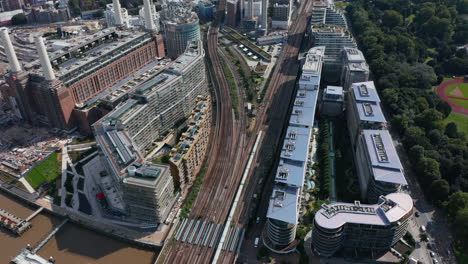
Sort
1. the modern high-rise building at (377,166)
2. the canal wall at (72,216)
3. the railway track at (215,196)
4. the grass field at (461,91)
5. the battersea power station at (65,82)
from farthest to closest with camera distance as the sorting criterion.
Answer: the grass field at (461,91) < the battersea power station at (65,82) < the canal wall at (72,216) < the modern high-rise building at (377,166) < the railway track at (215,196)

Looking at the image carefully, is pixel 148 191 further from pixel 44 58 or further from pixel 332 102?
pixel 332 102

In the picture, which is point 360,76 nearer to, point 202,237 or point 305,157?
point 305,157

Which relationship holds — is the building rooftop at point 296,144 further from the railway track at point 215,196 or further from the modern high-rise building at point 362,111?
the railway track at point 215,196

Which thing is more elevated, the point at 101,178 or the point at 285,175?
the point at 285,175

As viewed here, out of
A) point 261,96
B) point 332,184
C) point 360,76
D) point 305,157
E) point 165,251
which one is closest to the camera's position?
point 165,251

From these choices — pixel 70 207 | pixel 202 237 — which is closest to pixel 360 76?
pixel 202 237

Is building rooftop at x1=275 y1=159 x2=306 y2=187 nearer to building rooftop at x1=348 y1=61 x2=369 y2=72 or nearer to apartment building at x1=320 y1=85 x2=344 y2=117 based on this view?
apartment building at x1=320 y1=85 x2=344 y2=117

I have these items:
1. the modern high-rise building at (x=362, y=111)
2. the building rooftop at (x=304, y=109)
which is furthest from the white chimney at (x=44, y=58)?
the modern high-rise building at (x=362, y=111)
